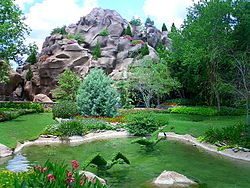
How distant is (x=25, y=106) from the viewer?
26828 mm

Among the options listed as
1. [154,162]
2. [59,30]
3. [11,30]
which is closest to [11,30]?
[11,30]

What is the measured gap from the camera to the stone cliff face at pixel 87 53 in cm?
3612

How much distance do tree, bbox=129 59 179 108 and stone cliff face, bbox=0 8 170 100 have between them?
2627 millimetres

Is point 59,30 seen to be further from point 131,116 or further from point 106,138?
point 106,138

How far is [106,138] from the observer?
597 inches

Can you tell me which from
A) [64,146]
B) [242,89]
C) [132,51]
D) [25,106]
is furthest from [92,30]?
[64,146]

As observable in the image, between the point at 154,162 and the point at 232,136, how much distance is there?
384 centimetres

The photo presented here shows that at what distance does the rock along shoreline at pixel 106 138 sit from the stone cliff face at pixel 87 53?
1583cm

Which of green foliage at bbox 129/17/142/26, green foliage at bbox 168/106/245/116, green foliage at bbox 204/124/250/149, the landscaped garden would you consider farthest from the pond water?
green foliage at bbox 129/17/142/26

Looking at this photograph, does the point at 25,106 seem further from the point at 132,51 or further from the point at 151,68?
the point at 132,51

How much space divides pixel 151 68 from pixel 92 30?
1711 centimetres

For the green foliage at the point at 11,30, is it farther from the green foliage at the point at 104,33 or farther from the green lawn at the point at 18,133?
the green foliage at the point at 104,33

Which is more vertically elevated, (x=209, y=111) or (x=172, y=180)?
(x=209, y=111)

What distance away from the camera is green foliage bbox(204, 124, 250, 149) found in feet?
38.2
